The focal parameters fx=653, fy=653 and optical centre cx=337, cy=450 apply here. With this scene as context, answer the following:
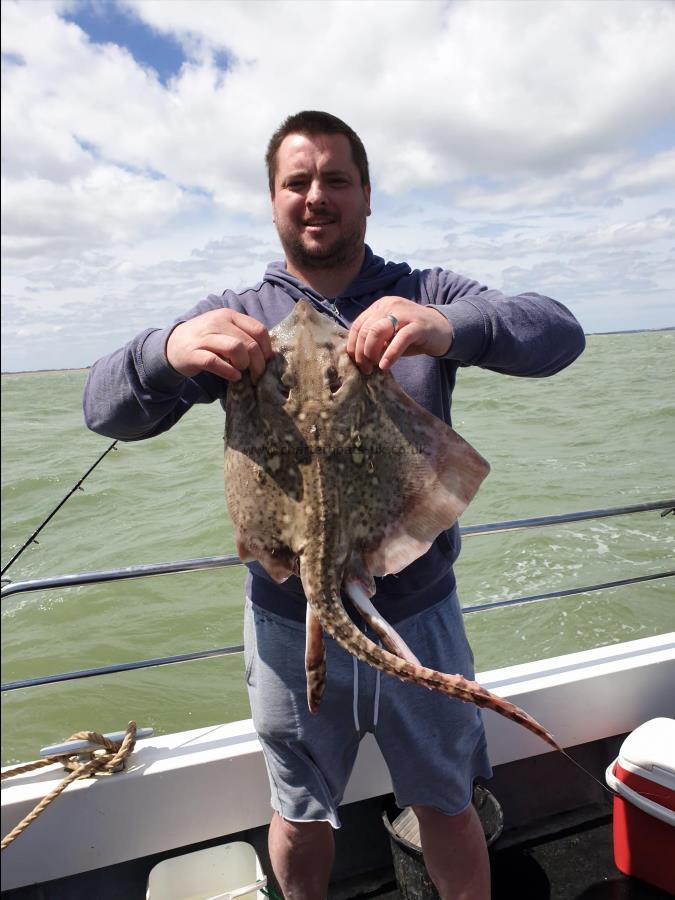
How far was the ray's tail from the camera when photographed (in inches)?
53.1

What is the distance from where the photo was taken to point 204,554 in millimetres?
10398

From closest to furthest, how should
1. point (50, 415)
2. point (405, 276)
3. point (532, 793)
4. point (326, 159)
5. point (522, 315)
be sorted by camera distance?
point (522, 315), point (326, 159), point (405, 276), point (532, 793), point (50, 415)

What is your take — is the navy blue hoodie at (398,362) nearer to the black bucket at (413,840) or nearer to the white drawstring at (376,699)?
the white drawstring at (376,699)

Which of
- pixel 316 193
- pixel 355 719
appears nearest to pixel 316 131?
pixel 316 193

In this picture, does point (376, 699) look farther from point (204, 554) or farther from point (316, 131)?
point (204, 554)

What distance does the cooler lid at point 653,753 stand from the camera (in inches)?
96.5

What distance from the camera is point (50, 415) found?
25891mm

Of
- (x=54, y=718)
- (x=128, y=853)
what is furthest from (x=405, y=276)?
(x=54, y=718)

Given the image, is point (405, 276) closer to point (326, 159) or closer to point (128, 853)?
point (326, 159)

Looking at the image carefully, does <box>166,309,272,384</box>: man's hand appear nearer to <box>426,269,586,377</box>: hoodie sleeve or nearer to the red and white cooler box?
<box>426,269,586,377</box>: hoodie sleeve

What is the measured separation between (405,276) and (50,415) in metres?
26.5

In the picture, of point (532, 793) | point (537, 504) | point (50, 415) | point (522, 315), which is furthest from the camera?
point (50, 415)

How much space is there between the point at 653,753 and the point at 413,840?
982 mm

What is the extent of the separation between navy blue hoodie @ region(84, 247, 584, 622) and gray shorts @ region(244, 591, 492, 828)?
10cm
